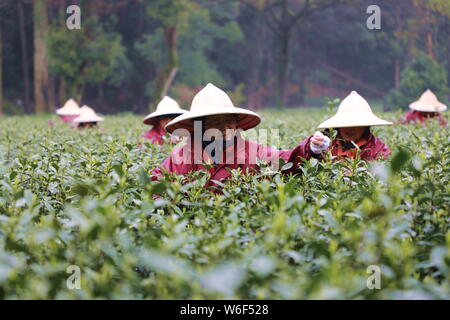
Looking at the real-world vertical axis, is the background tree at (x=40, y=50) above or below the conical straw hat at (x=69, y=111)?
above

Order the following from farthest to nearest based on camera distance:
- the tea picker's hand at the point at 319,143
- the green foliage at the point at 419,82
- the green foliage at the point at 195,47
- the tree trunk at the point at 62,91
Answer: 1. the green foliage at the point at 195,47
2. the green foliage at the point at 419,82
3. the tree trunk at the point at 62,91
4. the tea picker's hand at the point at 319,143

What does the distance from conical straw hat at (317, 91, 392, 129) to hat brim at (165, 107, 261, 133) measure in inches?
Answer: 19.6

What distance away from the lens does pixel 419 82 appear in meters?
23.2

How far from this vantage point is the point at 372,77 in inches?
1644

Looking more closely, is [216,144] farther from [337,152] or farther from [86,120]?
[86,120]

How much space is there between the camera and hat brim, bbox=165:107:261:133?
10.7ft

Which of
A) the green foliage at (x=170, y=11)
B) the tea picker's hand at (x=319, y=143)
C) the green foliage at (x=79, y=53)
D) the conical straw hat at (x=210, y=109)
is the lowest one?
the tea picker's hand at (x=319, y=143)

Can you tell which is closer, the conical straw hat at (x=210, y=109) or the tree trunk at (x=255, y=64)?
the conical straw hat at (x=210, y=109)

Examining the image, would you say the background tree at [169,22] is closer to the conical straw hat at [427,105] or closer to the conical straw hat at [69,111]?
the conical straw hat at [69,111]

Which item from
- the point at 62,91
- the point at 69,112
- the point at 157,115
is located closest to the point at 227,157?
the point at 157,115

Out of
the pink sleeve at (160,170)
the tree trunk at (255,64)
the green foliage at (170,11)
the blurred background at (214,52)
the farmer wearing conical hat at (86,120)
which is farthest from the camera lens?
the tree trunk at (255,64)

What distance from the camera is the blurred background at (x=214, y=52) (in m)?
22.0

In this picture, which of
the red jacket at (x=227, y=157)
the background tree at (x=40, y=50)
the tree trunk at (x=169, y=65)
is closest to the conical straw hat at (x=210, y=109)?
the red jacket at (x=227, y=157)

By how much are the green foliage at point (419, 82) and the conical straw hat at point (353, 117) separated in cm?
2008
